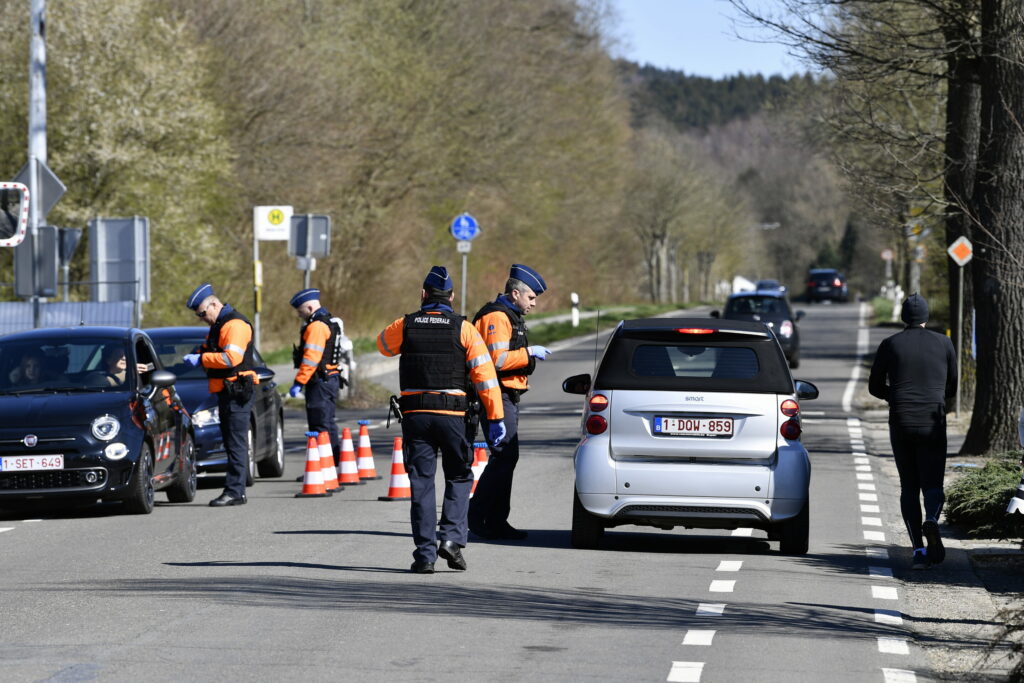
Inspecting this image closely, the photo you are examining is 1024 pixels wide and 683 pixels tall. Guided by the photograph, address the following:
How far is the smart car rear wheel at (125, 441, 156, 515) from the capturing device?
14.5 m

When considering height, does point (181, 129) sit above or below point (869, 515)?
above

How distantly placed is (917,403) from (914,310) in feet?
2.10

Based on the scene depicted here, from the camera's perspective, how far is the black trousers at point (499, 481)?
1296cm

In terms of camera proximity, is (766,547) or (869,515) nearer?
(766,547)

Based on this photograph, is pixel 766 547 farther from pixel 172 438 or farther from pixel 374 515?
pixel 172 438

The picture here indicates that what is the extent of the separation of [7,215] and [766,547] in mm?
9496

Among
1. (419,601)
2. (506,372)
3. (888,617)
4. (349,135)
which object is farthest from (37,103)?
(349,135)

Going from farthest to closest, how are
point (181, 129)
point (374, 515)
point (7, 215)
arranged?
point (181, 129), point (7, 215), point (374, 515)

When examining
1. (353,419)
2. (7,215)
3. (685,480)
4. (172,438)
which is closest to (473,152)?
(353,419)

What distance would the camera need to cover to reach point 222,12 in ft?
140

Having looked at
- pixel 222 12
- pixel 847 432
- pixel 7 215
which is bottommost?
pixel 847 432

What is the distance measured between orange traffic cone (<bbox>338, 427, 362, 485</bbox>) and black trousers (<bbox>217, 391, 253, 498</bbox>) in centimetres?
157

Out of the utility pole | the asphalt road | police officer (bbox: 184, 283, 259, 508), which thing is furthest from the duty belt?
the utility pole

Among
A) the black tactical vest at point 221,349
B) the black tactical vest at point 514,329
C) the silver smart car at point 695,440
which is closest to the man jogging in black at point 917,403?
the silver smart car at point 695,440
